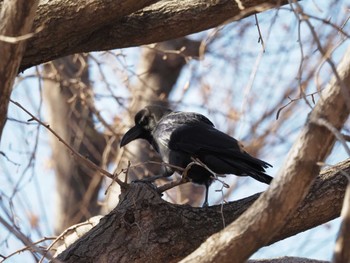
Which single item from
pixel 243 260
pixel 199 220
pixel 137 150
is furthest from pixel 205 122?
pixel 137 150

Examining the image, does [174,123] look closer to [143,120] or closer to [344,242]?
[143,120]

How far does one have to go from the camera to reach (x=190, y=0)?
4801 millimetres

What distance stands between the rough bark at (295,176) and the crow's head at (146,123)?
3.12 metres

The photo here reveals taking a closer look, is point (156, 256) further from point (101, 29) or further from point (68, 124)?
point (68, 124)

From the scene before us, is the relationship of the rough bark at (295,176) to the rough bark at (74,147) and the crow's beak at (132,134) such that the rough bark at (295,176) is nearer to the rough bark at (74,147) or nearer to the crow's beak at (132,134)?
the crow's beak at (132,134)

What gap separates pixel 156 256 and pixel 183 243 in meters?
0.15

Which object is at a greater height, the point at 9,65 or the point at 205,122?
the point at 205,122

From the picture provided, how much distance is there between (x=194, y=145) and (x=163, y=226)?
3.61 ft

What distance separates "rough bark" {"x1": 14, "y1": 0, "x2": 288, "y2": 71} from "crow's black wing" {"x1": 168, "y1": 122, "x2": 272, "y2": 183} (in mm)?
730

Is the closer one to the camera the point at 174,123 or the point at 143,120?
the point at 174,123

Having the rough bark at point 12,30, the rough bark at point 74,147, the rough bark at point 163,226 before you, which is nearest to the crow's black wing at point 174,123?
the rough bark at point 163,226

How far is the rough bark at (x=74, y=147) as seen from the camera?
913cm

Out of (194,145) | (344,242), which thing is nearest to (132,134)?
(194,145)

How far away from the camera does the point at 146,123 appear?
613 centimetres
